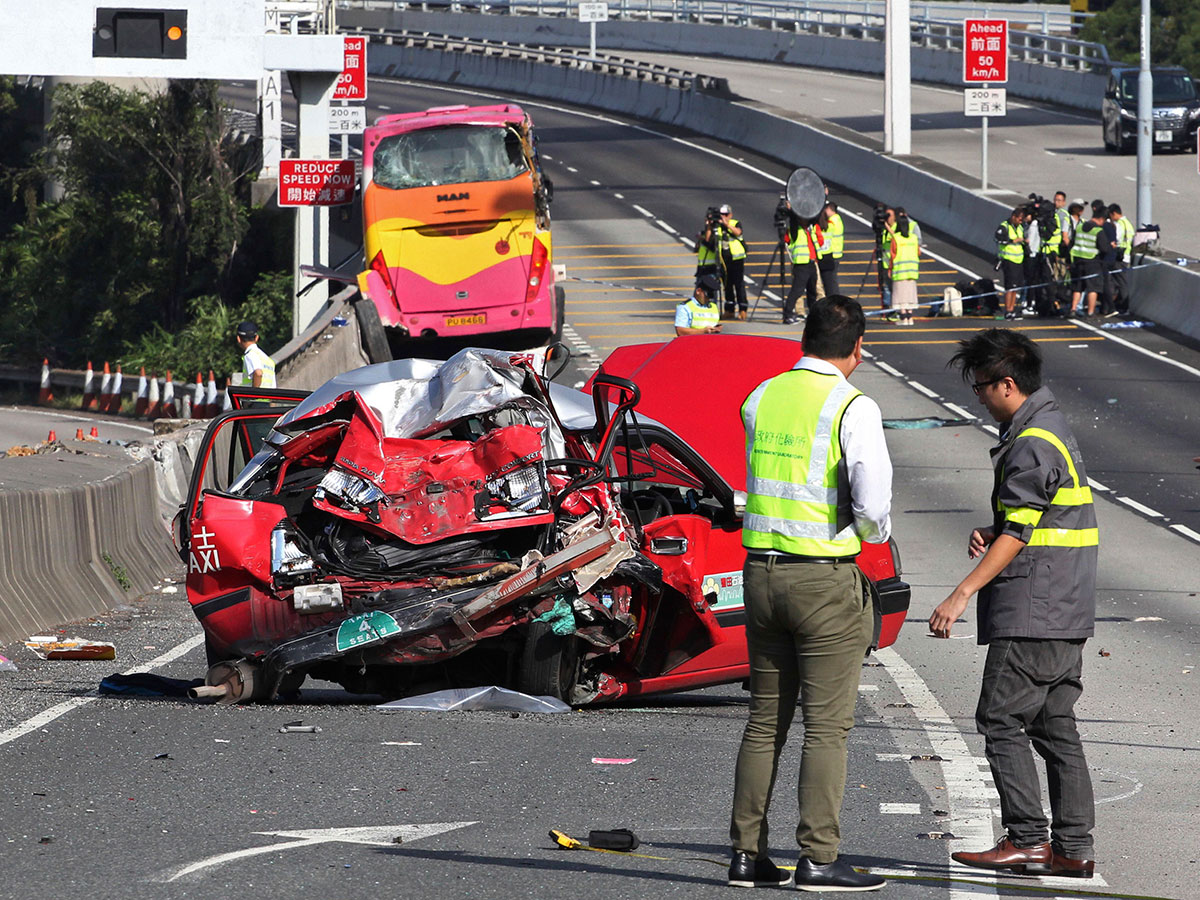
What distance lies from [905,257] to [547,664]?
2139 cm

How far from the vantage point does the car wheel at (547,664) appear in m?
8.91

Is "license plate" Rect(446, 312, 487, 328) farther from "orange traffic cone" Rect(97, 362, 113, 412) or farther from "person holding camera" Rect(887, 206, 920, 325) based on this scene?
"orange traffic cone" Rect(97, 362, 113, 412)

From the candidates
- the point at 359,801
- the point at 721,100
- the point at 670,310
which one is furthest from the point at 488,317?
the point at 721,100

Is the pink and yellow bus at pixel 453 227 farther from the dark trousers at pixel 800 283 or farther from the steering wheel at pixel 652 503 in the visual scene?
the steering wheel at pixel 652 503

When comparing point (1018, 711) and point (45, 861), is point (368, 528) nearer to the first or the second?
point (45, 861)

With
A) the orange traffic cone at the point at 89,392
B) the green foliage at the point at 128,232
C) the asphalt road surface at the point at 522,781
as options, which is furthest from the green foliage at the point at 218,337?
the asphalt road surface at the point at 522,781

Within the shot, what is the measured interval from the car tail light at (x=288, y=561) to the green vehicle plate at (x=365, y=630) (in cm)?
36

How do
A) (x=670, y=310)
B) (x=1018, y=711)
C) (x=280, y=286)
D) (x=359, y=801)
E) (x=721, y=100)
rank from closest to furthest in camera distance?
1. (x=1018, y=711)
2. (x=359, y=801)
3. (x=670, y=310)
4. (x=280, y=286)
5. (x=721, y=100)

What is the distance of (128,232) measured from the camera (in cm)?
4519

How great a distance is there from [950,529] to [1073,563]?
34.9ft

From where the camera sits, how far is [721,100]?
52781 mm

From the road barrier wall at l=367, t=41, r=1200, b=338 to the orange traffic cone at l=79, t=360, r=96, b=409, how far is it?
57.0ft

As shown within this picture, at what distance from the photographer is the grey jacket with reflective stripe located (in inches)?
246

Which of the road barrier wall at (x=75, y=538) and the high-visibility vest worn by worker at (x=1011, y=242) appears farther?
the high-visibility vest worn by worker at (x=1011, y=242)
